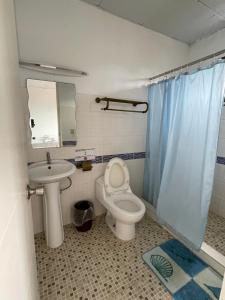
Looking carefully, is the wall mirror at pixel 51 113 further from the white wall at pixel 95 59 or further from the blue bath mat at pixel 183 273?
the blue bath mat at pixel 183 273

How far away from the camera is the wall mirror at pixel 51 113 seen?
1.63m

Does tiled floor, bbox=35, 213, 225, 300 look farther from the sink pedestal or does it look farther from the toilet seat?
the toilet seat

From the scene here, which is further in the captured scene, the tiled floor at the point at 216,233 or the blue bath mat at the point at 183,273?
the tiled floor at the point at 216,233

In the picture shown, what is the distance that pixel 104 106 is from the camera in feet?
6.49

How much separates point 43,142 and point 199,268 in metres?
1.91

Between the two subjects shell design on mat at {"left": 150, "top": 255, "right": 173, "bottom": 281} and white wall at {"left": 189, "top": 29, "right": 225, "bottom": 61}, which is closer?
shell design on mat at {"left": 150, "top": 255, "right": 173, "bottom": 281}

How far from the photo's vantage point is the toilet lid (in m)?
1.98

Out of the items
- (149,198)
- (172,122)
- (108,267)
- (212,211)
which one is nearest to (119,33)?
(172,122)

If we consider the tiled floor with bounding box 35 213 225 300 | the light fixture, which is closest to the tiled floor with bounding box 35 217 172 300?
the tiled floor with bounding box 35 213 225 300

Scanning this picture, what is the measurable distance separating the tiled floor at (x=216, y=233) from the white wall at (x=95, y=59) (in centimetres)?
106

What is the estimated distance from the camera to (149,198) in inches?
94.7

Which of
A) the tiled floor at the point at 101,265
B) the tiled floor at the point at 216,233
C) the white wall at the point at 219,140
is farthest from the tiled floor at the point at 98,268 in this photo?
the white wall at the point at 219,140

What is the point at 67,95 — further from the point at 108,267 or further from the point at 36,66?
the point at 108,267

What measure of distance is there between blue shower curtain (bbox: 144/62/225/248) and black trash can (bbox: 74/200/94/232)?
856mm
